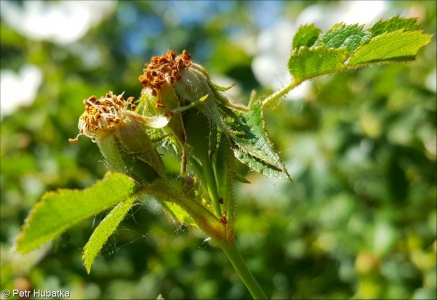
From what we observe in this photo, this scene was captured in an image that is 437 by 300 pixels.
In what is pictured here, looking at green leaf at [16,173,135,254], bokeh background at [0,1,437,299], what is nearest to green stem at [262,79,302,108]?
green leaf at [16,173,135,254]

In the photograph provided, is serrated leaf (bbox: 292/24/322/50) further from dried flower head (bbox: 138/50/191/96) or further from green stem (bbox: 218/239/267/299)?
green stem (bbox: 218/239/267/299)

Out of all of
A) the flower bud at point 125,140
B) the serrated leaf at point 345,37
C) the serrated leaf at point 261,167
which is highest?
the serrated leaf at point 345,37

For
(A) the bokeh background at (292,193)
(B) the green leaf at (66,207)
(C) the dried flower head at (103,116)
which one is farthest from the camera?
(A) the bokeh background at (292,193)

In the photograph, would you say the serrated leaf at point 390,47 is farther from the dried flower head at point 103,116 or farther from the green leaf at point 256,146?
the dried flower head at point 103,116

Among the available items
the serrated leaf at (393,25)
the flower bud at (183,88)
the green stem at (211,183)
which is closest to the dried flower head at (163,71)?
the flower bud at (183,88)

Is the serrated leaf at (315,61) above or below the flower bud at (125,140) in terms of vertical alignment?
above

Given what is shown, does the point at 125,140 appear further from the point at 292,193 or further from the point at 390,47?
the point at 292,193

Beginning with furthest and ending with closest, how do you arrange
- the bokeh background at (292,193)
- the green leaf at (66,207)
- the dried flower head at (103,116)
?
1. the bokeh background at (292,193)
2. the dried flower head at (103,116)
3. the green leaf at (66,207)
